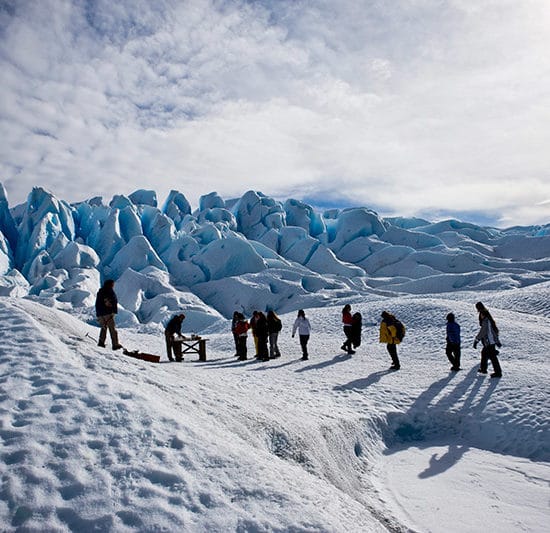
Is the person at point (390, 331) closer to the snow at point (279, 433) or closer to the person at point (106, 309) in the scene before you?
the snow at point (279, 433)

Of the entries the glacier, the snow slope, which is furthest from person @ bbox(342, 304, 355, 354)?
the glacier

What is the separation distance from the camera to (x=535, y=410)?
28.2 ft

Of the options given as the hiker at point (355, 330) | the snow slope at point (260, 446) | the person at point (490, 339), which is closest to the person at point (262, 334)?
the snow slope at point (260, 446)

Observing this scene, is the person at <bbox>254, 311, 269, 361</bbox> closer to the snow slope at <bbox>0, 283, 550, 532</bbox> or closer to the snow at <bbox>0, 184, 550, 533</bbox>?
the snow at <bbox>0, 184, 550, 533</bbox>

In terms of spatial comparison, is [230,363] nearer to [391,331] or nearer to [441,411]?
[391,331]

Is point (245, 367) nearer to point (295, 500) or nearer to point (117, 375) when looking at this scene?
point (117, 375)

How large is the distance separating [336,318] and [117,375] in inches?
654

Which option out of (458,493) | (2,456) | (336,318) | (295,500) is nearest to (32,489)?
(2,456)

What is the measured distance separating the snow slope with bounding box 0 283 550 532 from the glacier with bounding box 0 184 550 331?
19.7 meters

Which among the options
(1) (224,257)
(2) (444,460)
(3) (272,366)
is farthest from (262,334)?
(1) (224,257)

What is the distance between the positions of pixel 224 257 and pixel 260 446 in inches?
1684

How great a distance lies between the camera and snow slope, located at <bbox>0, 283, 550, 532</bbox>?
3652 millimetres

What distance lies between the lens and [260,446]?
5594 millimetres

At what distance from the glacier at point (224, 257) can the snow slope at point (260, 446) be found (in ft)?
64.5
